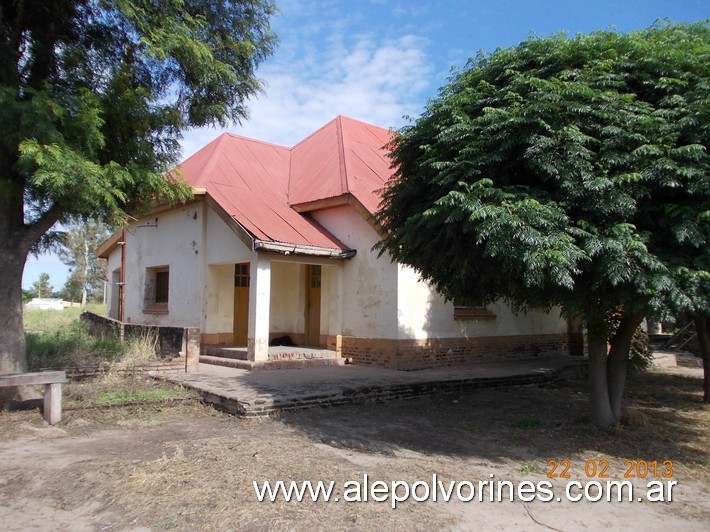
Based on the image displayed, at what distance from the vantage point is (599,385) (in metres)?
7.35

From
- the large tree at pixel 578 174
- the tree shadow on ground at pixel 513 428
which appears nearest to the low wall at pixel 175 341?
the tree shadow on ground at pixel 513 428

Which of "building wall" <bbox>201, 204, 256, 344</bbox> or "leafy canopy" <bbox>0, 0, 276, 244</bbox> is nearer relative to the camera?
"leafy canopy" <bbox>0, 0, 276, 244</bbox>

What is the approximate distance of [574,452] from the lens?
253 inches

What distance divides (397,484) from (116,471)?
2.68 meters

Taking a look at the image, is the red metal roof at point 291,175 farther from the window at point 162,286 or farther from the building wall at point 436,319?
the window at point 162,286

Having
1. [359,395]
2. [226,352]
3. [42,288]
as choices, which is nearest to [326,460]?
[359,395]

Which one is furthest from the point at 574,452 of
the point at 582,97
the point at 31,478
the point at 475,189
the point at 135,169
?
the point at 135,169

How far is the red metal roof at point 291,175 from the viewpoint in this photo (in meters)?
Answer: 12.6

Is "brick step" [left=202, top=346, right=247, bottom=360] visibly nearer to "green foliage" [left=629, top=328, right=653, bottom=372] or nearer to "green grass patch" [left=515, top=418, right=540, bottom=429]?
"green grass patch" [left=515, top=418, right=540, bottom=429]

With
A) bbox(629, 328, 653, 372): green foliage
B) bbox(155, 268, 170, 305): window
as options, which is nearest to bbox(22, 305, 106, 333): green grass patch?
bbox(155, 268, 170, 305): window

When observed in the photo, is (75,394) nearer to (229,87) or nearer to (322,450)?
(322,450)

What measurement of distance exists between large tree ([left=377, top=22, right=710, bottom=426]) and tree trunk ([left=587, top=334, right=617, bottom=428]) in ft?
1.95

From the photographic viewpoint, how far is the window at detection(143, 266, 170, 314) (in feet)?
52.0

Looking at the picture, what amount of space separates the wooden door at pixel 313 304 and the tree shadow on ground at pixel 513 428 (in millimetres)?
5125
